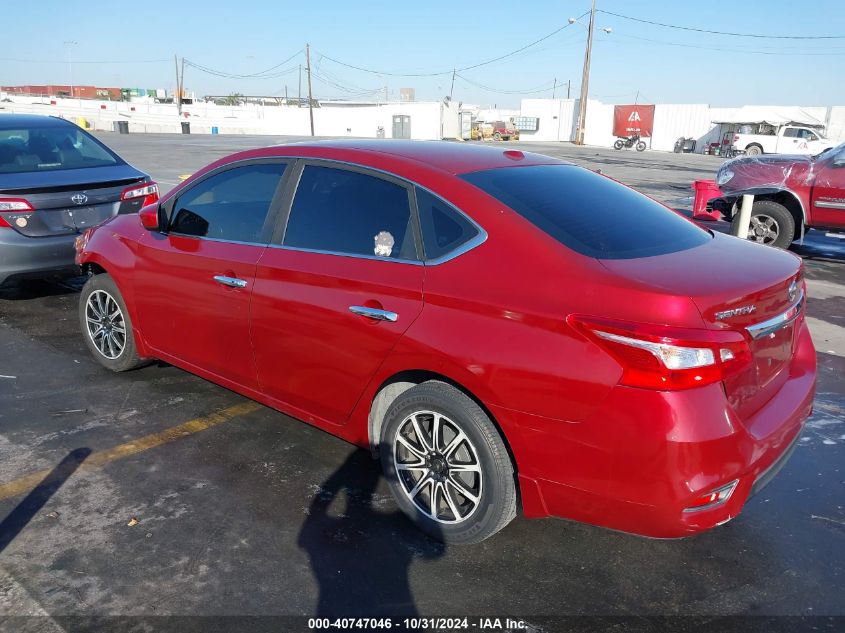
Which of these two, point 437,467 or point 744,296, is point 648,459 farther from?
point 437,467

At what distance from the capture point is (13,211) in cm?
600

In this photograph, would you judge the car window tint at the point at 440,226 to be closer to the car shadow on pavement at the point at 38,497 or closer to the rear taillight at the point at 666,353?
the rear taillight at the point at 666,353

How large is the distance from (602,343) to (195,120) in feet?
204

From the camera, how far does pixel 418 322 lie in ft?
9.55

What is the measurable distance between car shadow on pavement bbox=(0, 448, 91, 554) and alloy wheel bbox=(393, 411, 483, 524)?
172 cm

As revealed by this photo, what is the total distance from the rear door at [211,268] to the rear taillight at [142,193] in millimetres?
2552

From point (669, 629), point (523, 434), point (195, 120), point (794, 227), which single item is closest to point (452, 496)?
point (523, 434)

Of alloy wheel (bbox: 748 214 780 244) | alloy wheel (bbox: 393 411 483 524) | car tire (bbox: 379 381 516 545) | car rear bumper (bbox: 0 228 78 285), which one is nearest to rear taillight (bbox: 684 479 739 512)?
car tire (bbox: 379 381 516 545)

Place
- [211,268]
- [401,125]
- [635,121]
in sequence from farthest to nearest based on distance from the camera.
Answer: [401,125]
[635,121]
[211,268]

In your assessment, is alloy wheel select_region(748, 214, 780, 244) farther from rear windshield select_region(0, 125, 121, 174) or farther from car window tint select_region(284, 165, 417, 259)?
rear windshield select_region(0, 125, 121, 174)

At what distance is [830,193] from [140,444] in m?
9.09

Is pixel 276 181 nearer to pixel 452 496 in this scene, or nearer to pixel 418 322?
pixel 418 322

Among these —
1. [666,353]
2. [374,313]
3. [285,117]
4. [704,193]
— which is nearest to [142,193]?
[374,313]

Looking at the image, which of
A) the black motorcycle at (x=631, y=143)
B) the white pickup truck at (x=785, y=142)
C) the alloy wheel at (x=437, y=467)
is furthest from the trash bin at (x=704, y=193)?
the black motorcycle at (x=631, y=143)
